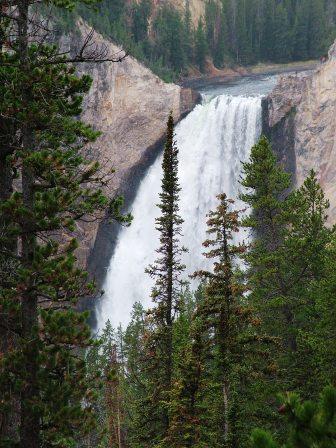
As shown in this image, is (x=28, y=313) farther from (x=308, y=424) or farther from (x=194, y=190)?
(x=194, y=190)

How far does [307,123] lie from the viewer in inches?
1909

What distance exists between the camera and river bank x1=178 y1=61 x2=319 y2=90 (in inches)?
3230

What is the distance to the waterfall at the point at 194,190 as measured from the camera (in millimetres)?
52625

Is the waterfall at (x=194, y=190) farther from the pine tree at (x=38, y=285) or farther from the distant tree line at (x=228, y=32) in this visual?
the pine tree at (x=38, y=285)

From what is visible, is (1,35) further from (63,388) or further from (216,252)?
(216,252)

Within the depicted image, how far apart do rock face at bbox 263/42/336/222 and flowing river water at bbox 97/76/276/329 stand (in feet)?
7.08

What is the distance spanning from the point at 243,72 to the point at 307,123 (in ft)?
146

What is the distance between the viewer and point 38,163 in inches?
336

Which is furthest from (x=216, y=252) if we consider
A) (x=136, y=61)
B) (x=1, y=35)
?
(x=136, y=61)

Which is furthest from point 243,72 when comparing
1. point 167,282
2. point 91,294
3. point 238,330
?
point 91,294

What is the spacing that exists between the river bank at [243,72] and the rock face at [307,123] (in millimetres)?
29249

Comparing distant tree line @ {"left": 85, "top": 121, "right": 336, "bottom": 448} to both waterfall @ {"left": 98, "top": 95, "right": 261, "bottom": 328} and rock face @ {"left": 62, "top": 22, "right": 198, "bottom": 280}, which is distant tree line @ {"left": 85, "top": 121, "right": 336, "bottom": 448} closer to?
waterfall @ {"left": 98, "top": 95, "right": 261, "bottom": 328}

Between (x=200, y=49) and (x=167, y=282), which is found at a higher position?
(x=200, y=49)

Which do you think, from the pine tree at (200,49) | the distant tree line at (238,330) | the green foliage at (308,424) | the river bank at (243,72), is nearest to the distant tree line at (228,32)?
the pine tree at (200,49)
